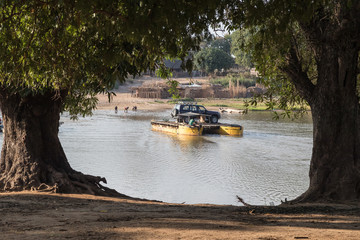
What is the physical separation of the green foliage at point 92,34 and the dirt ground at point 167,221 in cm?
273

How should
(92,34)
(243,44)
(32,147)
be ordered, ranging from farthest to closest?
(32,147) < (243,44) < (92,34)

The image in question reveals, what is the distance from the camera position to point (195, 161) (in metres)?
29.9

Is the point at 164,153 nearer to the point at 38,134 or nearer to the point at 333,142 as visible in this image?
the point at 38,134

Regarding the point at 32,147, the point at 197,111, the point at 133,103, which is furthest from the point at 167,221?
the point at 133,103

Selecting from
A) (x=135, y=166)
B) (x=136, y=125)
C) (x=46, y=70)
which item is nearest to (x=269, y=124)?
(x=136, y=125)

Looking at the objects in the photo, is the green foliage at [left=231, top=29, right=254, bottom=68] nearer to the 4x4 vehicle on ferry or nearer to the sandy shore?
the 4x4 vehicle on ferry

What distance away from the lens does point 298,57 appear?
12.1 m

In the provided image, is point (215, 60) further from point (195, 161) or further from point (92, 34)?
point (92, 34)

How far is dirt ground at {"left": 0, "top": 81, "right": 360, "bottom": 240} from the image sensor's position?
6.95 meters

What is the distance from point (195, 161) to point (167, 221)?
21.8m

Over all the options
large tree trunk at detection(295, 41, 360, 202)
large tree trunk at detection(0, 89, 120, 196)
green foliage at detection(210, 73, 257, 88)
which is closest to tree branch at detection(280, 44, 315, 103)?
large tree trunk at detection(295, 41, 360, 202)

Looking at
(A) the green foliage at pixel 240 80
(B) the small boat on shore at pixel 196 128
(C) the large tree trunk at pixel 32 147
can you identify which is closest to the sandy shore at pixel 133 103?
(A) the green foliage at pixel 240 80

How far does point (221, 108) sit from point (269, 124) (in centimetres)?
1763

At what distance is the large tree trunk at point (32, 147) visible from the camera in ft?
43.0
